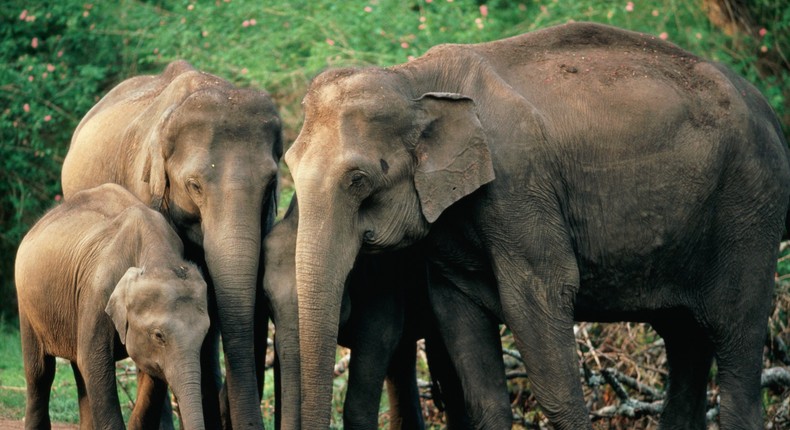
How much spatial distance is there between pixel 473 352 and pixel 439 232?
0.57 metres

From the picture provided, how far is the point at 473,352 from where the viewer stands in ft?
22.0

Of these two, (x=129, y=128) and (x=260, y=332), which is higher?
(x=129, y=128)

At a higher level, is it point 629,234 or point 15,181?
point 629,234

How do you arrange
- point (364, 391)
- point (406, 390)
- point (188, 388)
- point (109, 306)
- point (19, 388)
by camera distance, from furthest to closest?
point (19, 388) < point (406, 390) < point (364, 391) < point (109, 306) < point (188, 388)

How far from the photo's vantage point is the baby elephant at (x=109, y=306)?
627 centimetres

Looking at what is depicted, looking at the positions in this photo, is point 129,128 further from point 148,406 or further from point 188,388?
point 188,388

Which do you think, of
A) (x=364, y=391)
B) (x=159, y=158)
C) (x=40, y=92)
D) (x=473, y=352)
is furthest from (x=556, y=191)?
(x=40, y=92)

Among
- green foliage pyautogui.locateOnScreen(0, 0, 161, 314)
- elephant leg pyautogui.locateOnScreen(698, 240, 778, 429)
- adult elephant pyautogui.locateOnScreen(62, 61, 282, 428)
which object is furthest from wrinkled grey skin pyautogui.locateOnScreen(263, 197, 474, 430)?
green foliage pyautogui.locateOnScreen(0, 0, 161, 314)

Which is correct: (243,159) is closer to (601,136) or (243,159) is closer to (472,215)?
(472,215)

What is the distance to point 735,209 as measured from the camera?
6898 mm

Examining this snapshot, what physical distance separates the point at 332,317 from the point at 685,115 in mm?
1981

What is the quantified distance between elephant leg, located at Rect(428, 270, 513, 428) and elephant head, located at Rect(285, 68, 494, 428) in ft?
1.50

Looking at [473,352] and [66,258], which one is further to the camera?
[66,258]

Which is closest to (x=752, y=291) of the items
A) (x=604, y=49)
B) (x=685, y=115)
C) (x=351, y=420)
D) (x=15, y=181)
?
(x=685, y=115)
